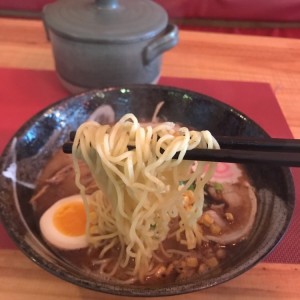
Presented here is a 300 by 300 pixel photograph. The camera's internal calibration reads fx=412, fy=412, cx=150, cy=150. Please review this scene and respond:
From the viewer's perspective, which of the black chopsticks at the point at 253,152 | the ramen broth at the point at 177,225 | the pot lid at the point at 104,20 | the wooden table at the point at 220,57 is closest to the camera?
the black chopsticks at the point at 253,152

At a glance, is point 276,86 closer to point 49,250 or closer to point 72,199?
point 72,199

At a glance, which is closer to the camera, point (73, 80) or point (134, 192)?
point (134, 192)

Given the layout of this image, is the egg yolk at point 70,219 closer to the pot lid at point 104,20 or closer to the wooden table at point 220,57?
the pot lid at point 104,20

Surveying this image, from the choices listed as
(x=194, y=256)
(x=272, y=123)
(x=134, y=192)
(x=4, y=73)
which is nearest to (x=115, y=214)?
(x=134, y=192)

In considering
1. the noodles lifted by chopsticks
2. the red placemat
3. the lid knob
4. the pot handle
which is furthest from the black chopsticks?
the lid knob

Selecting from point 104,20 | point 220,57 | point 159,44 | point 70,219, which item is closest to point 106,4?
point 104,20

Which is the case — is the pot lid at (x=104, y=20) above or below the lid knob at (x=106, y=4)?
below

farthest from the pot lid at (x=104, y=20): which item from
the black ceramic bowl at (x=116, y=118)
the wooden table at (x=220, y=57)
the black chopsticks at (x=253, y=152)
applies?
the black chopsticks at (x=253, y=152)
